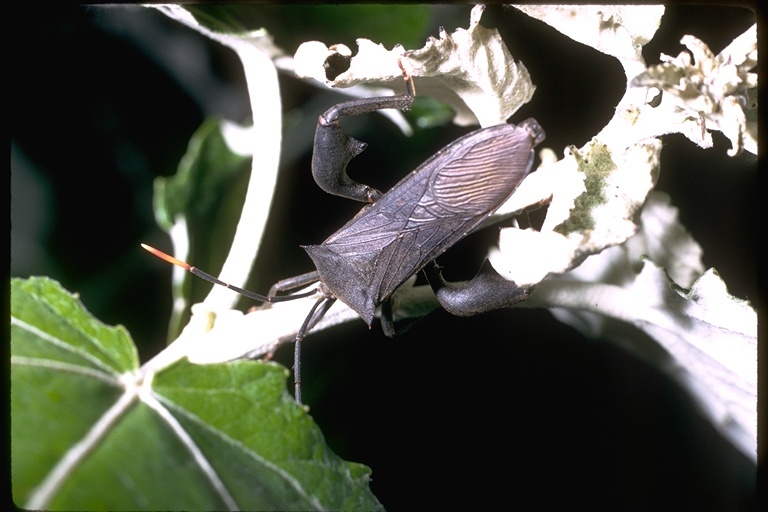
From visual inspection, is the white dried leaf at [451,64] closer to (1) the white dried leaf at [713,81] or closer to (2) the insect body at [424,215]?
(2) the insect body at [424,215]

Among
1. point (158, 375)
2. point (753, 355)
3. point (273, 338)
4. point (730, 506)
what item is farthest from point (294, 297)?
point (730, 506)

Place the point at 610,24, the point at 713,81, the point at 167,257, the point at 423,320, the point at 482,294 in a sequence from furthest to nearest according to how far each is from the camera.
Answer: the point at 423,320 → the point at 167,257 → the point at 482,294 → the point at 610,24 → the point at 713,81

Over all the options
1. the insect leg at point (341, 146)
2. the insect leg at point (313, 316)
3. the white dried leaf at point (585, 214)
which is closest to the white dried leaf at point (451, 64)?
the insect leg at point (341, 146)

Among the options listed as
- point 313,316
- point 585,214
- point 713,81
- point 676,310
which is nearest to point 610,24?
point 713,81

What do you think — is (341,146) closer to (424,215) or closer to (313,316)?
(424,215)

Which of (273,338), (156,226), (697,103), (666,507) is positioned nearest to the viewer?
(697,103)

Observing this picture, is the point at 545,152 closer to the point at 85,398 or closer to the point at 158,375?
the point at 158,375
